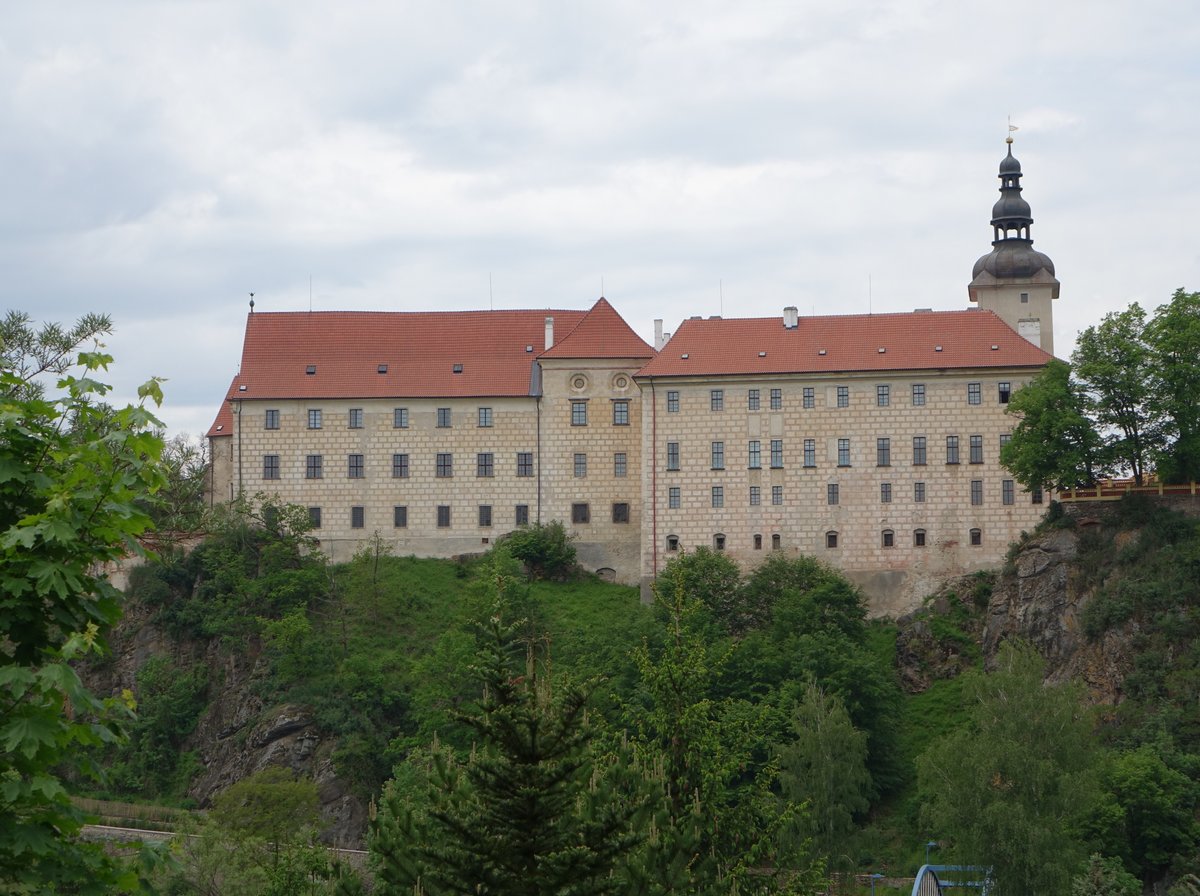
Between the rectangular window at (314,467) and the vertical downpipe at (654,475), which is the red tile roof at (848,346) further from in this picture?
the rectangular window at (314,467)

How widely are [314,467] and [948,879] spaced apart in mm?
31510

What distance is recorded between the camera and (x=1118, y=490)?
60.6 metres

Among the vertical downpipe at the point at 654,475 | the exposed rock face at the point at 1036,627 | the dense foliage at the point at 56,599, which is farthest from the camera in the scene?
the vertical downpipe at the point at 654,475

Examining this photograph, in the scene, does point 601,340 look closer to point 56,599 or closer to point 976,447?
point 976,447

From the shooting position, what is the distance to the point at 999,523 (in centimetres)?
6469

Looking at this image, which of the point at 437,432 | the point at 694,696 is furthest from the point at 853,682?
the point at 694,696

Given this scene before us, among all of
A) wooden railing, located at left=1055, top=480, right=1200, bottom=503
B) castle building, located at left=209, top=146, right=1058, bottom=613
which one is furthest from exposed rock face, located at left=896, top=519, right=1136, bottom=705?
castle building, located at left=209, top=146, right=1058, bottom=613

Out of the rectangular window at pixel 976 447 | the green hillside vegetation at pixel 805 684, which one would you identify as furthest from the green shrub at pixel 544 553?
the rectangular window at pixel 976 447

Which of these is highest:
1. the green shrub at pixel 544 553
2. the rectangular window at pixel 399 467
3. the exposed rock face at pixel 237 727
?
the rectangular window at pixel 399 467

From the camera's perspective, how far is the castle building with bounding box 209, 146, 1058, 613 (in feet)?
216

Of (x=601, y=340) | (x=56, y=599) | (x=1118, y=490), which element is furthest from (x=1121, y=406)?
(x=56, y=599)

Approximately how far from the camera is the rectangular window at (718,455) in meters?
66.9

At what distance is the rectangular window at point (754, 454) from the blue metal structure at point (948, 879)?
67.5 feet

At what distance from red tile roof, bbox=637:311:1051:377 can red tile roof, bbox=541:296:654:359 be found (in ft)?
5.50
